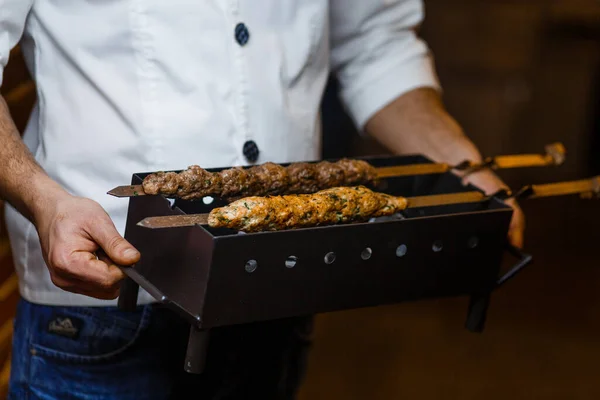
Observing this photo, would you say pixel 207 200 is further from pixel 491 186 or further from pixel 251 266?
pixel 491 186

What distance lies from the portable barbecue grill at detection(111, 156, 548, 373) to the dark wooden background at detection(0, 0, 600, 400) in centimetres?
80

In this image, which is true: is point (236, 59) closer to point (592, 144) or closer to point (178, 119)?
point (178, 119)

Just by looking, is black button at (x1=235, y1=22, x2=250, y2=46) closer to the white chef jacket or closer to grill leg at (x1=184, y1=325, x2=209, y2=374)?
the white chef jacket

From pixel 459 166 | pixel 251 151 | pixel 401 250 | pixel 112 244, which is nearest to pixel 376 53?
pixel 459 166

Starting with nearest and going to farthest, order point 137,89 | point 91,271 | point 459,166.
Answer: point 91,271 < point 137,89 < point 459,166

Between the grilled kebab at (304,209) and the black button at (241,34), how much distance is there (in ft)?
1.01

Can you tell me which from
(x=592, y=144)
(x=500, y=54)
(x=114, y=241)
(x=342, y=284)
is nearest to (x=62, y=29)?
(x=114, y=241)

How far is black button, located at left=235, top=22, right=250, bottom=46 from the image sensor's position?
1416mm

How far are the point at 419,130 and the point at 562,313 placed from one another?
2.21 m

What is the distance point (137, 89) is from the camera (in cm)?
137

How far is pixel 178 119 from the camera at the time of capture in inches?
53.9

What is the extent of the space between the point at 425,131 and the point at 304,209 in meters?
0.58

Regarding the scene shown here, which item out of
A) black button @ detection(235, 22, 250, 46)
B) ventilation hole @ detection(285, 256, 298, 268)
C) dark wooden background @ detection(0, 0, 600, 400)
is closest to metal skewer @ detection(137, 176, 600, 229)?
ventilation hole @ detection(285, 256, 298, 268)

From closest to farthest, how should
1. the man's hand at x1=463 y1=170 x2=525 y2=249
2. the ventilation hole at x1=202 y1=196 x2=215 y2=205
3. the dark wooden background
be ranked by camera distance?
the ventilation hole at x1=202 y1=196 x2=215 y2=205, the man's hand at x1=463 y1=170 x2=525 y2=249, the dark wooden background
